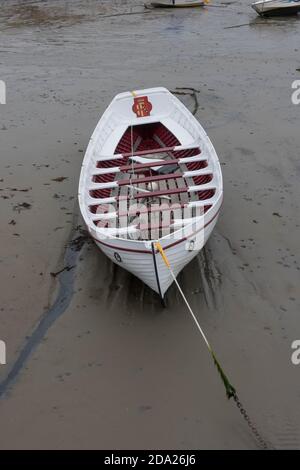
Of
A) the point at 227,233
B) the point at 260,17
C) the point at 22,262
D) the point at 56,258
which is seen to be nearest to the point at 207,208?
the point at 227,233

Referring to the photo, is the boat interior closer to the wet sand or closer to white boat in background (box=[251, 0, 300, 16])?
the wet sand

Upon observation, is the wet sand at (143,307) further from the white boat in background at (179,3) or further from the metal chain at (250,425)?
the white boat in background at (179,3)

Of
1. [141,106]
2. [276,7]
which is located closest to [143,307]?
[141,106]

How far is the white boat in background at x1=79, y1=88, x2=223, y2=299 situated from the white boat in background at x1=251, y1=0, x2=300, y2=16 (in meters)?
15.2

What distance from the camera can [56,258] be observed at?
7055 mm

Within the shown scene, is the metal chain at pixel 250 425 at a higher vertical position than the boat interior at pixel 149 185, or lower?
lower

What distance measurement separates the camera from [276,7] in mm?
21781

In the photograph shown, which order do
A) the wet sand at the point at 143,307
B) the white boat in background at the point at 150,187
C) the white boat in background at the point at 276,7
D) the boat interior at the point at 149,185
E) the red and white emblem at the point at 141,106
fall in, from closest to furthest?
the wet sand at the point at 143,307
the white boat in background at the point at 150,187
the boat interior at the point at 149,185
the red and white emblem at the point at 141,106
the white boat in background at the point at 276,7

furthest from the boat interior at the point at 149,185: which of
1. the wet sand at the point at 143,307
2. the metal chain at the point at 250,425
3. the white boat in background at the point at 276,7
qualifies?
the white boat in background at the point at 276,7

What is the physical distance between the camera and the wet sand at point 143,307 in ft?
15.8

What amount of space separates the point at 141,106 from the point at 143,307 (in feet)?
16.3

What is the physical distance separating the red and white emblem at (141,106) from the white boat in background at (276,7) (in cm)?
1552

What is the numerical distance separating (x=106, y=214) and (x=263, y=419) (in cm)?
325

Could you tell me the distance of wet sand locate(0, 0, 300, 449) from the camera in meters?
4.82
